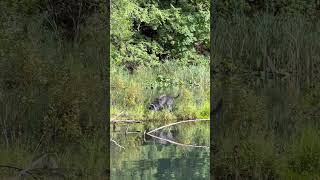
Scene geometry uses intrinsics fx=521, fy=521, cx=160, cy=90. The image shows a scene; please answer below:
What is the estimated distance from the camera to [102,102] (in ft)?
9.29

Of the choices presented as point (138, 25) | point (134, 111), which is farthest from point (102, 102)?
point (138, 25)

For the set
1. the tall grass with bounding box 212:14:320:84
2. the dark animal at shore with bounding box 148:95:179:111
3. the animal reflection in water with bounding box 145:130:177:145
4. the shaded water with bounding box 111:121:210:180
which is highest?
the tall grass with bounding box 212:14:320:84

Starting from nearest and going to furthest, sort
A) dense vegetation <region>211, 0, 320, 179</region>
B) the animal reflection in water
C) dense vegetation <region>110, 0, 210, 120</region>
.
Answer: dense vegetation <region>211, 0, 320, 179</region> < the animal reflection in water < dense vegetation <region>110, 0, 210, 120</region>

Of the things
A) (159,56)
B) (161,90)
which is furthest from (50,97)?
(159,56)

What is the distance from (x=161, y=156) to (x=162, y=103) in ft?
8.23

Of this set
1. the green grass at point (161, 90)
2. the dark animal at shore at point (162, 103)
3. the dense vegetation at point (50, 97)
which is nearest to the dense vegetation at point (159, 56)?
the green grass at point (161, 90)

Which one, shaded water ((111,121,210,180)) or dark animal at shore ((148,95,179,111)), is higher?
dark animal at shore ((148,95,179,111))

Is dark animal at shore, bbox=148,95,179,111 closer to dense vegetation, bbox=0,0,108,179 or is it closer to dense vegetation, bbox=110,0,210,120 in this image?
dense vegetation, bbox=110,0,210,120

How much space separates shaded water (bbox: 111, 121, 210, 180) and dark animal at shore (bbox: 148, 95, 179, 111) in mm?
616

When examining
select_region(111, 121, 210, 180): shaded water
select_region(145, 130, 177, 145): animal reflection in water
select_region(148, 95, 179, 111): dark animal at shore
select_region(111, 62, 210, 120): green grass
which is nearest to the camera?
select_region(111, 121, 210, 180): shaded water

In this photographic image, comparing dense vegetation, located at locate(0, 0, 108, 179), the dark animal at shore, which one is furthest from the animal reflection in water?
dense vegetation, located at locate(0, 0, 108, 179)

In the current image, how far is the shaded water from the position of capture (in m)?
6.21

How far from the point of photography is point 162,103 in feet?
30.4

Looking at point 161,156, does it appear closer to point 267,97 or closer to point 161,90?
point 161,90
